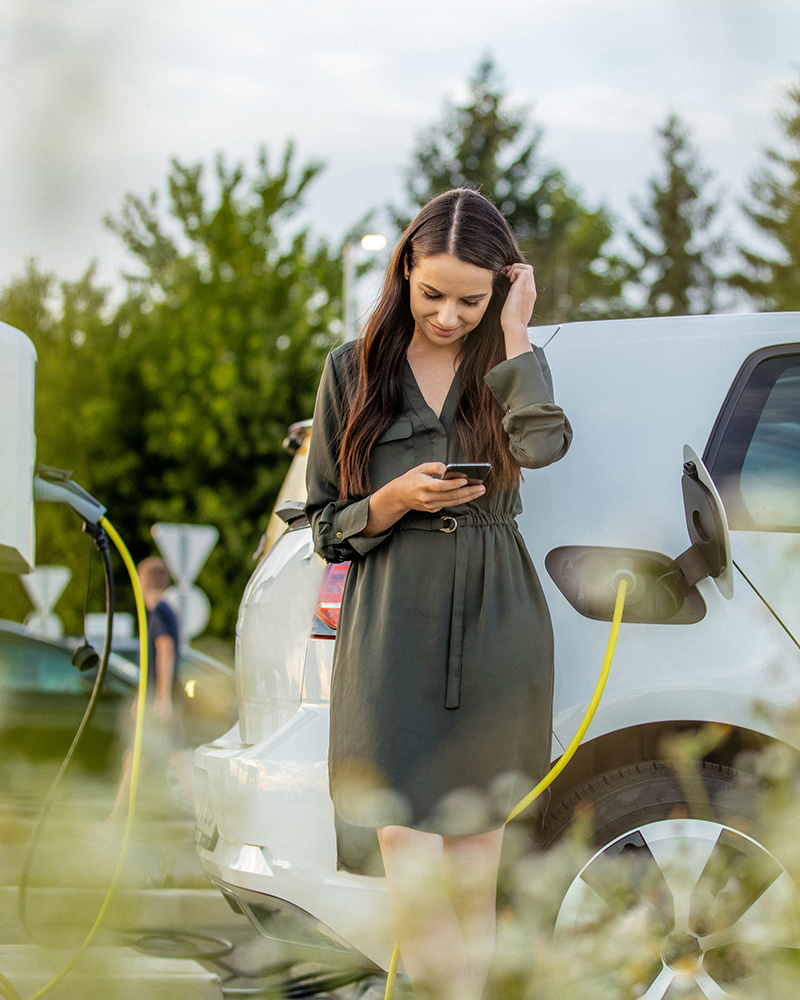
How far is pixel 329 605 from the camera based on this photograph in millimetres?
2535

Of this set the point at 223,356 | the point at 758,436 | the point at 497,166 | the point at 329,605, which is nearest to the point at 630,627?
the point at 758,436

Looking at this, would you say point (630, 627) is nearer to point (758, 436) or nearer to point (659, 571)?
point (659, 571)

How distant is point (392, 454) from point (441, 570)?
276mm

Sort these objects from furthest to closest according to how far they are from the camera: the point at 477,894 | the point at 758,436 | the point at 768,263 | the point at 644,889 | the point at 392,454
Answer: the point at 768,263 < the point at 758,436 < the point at 392,454 < the point at 477,894 < the point at 644,889

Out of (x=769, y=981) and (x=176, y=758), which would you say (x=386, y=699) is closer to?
(x=769, y=981)

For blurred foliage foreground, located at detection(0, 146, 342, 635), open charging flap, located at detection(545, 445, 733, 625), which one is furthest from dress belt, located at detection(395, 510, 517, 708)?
blurred foliage foreground, located at detection(0, 146, 342, 635)

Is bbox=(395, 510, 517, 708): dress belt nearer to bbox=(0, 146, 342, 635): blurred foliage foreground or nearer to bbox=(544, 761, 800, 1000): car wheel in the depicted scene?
bbox=(544, 761, 800, 1000): car wheel

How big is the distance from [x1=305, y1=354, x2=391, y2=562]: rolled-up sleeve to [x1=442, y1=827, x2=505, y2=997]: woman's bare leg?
1.99ft

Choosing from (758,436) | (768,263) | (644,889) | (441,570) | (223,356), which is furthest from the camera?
(768,263)

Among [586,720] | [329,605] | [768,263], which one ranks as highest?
[768,263]

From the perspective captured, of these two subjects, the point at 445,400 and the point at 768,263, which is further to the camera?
the point at 768,263

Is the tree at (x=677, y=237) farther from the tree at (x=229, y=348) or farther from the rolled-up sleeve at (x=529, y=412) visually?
the rolled-up sleeve at (x=529, y=412)

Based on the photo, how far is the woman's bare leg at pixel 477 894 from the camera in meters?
2.01

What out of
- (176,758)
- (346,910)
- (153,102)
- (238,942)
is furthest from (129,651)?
(153,102)
